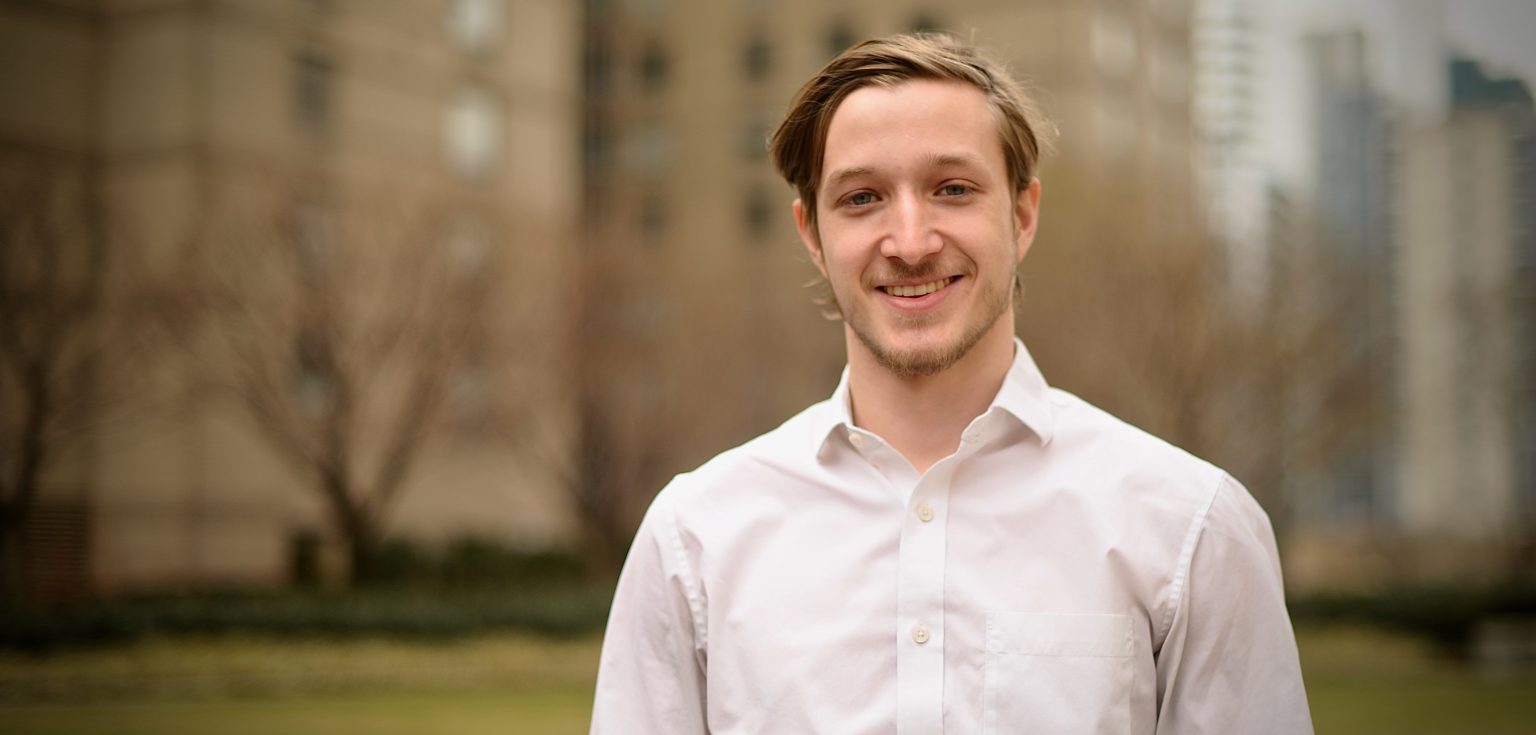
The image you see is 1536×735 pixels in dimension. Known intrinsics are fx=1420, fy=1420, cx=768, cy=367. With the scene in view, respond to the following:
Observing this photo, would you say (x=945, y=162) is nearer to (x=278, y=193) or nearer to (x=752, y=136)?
(x=278, y=193)

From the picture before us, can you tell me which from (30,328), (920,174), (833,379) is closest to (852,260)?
(920,174)

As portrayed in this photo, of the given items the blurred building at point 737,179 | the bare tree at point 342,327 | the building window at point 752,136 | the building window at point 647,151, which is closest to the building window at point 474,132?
the blurred building at point 737,179

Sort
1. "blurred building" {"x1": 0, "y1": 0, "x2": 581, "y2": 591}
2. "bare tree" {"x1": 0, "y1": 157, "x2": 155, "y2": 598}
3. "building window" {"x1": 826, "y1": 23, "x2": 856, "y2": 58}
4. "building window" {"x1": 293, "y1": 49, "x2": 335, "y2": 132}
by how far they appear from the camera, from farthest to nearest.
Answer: "building window" {"x1": 826, "y1": 23, "x2": 856, "y2": 58} → "building window" {"x1": 293, "y1": 49, "x2": 335, "y2": 132} → "blurred building" {"x1": 0, "y1": 0, "x2": 581, "y2": 591} → "bare tree" {"x1": 0, "y1": 157, "x2": 155, "y2": 598}

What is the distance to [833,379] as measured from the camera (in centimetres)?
2789

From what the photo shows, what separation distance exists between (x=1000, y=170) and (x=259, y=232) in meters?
20.2

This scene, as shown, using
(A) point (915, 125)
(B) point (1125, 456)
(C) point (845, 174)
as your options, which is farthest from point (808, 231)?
(B) point (1125, 456)

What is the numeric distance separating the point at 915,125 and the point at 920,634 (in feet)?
2.93

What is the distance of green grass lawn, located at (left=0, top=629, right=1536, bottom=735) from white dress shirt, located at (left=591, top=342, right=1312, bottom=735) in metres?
11.3

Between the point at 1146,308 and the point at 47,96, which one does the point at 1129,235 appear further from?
the point at 47,96

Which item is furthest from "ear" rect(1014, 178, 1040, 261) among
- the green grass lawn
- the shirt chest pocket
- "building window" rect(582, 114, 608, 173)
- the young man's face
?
"building window" rect(582, 114, 608, 173)

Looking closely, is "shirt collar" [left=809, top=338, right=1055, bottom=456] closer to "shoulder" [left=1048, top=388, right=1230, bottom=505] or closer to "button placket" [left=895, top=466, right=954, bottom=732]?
"shoulder" [left=1048, top=388, right=1230, bottom=505]

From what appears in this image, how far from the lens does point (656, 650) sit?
8.70 feet

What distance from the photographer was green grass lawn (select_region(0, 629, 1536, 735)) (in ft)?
46.1

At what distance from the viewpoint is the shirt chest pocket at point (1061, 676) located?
2.37m
